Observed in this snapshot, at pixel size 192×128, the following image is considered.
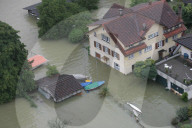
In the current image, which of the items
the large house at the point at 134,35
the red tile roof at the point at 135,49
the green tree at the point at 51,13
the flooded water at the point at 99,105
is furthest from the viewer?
the green tree at the point at 51,13

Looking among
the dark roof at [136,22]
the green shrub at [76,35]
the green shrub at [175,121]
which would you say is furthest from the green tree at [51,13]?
the green shrub at [175,121]

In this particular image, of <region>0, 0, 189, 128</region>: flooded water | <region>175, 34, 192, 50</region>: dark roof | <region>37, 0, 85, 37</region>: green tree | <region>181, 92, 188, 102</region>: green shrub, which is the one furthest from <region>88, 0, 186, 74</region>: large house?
<region>37, 0, 85, 37</region>: green tree

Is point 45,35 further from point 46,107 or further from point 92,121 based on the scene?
point 92,121

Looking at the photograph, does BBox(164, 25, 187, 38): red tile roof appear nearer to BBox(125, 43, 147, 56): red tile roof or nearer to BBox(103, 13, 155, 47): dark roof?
BBox(103, 13, 155, 47): dark roof

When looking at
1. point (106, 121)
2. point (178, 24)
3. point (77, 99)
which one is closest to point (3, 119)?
point (77, 99)

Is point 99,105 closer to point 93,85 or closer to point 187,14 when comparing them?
point 93,85

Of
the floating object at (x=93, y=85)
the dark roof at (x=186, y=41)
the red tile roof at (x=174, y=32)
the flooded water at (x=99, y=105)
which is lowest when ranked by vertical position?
the flooded water at (x=99, y=105)

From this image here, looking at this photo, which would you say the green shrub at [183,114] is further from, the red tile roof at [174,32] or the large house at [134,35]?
the red tile roof at [174,32]

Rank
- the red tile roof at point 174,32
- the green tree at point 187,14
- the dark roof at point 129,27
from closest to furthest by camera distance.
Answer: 1. the dark roof at point 129,27
2. the red tile roof at point 174,32
3. the green tree at point 187,14
